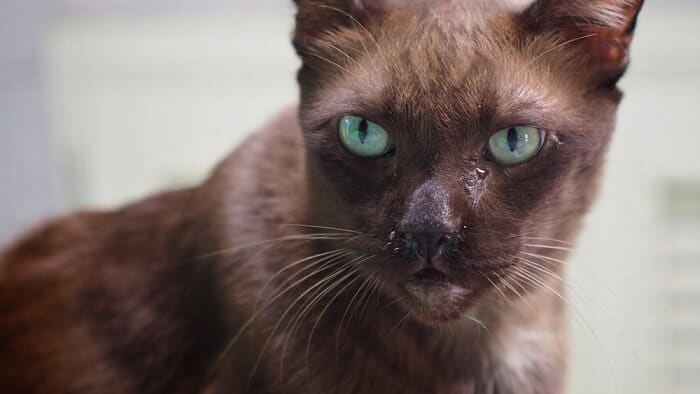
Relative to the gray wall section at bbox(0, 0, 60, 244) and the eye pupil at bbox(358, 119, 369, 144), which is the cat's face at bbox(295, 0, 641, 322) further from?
the gray wall section at bbox(0, 0, 60, 244)

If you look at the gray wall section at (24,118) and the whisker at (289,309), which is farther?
the gray wall section at (24,118)

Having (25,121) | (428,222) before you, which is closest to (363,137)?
(428,222)

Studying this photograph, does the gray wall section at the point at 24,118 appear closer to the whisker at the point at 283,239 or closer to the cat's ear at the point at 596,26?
the whisker at the point at 283,239

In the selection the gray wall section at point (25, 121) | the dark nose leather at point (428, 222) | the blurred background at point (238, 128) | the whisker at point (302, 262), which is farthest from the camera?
the gray wall section at point (25, 121)

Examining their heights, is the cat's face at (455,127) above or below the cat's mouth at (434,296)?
above

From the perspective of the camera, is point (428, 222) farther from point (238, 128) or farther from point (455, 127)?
point (238, 128)

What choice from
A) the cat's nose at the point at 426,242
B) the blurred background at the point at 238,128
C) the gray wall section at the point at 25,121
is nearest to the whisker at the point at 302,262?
the cat's nose at the point at 426,242

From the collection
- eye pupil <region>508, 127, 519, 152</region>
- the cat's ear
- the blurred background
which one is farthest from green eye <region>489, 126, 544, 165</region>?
the blurred background
